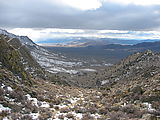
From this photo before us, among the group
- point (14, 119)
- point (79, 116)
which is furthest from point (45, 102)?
point (14, 119)

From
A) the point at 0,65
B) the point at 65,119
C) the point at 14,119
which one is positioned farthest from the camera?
the point at 0,65

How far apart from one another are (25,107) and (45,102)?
459 centimetres

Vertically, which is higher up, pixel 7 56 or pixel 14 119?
pixel 7 56

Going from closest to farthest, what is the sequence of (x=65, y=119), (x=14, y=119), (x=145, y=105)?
(x=14, y=119), (x=65, y=119), (x=145, y=105)

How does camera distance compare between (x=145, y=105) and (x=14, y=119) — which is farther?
(x=145, y=105)

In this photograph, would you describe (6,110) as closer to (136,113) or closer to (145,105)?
(136,113)

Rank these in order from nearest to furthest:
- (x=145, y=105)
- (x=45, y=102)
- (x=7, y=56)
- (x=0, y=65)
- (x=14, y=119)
→ (x=14, y=119) → (x=145, y=105) → (x=45, y=102) → (x=0, y=65) → (x=7, y=56)

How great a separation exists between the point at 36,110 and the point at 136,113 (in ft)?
22.6

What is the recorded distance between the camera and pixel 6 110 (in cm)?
1519

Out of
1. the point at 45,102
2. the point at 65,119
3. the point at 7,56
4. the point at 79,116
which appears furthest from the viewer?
the point at 7,56

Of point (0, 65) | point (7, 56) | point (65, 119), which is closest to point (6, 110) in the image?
point (65, 119)

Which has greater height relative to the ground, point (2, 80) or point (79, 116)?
point (2, 80)

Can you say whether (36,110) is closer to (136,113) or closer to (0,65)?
(136,113)

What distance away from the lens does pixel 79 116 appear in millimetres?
16250
